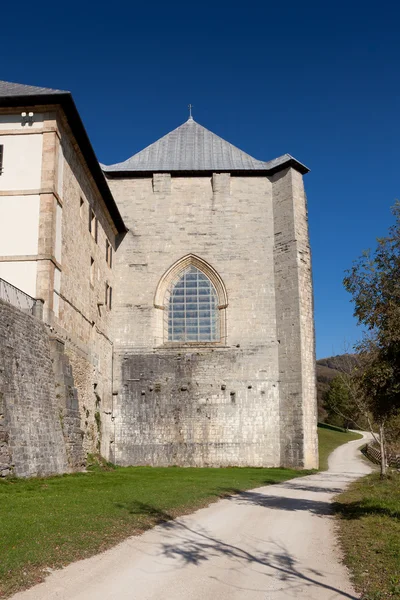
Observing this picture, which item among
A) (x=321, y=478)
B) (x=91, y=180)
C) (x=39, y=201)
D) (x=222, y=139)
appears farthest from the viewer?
(x=222, y=139)

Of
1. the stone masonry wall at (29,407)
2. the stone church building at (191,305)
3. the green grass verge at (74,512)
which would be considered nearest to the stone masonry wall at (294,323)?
the stone church building at (191,305)

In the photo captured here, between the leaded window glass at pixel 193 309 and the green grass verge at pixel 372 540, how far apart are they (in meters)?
13.2

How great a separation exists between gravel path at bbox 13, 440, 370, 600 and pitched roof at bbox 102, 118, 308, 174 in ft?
65.9

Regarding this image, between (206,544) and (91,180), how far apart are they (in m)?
17.3

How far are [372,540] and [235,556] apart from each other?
2.16m

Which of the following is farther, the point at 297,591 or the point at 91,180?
the point at 91,180

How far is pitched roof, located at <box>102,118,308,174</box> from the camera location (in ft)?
91.0

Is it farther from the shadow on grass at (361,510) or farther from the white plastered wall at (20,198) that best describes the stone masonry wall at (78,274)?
the shadow on grass at (361,510)

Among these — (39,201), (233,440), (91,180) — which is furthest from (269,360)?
(39,201)

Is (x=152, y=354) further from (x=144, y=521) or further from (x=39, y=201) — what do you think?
(x=144, y=521)

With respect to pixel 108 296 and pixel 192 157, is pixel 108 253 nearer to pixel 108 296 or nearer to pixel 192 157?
pixel 108 296

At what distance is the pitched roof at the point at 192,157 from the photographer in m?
27.7

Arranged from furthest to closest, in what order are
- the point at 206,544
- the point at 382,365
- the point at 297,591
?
the point at 382,365 < the point at 206,544 < the point at 297,591

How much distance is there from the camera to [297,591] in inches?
216
